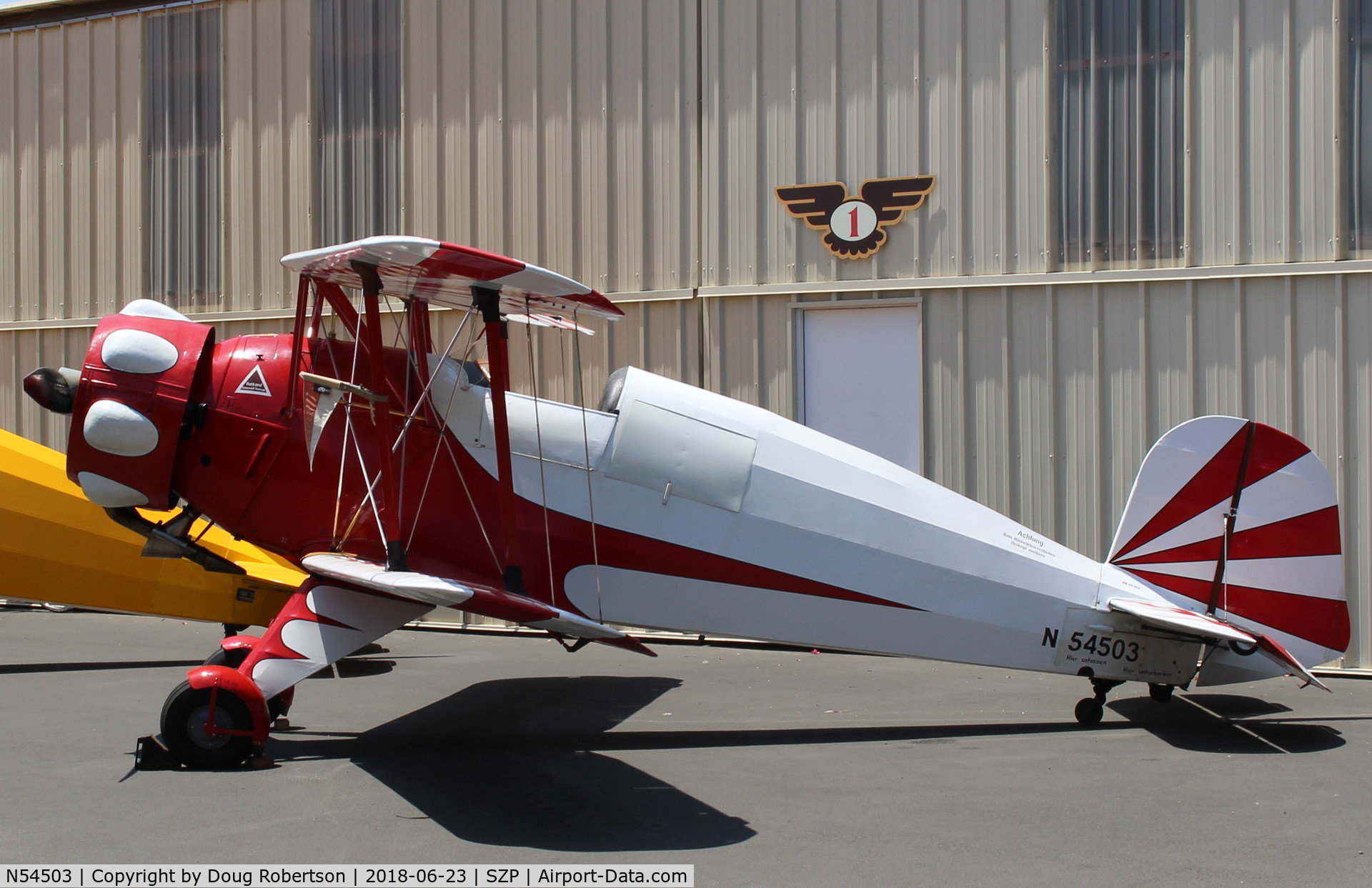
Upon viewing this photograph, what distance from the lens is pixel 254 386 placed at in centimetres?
655

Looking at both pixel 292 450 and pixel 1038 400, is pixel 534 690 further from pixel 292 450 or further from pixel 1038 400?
pixel 1038 400

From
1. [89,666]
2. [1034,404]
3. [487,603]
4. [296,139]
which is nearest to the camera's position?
[487,603]

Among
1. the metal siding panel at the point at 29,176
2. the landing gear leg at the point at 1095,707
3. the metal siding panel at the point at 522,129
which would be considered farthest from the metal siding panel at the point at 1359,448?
the metal siding panel at the point at 29,176

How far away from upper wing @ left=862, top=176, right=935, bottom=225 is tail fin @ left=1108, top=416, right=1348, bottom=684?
398cm

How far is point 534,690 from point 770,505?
9.84 ft

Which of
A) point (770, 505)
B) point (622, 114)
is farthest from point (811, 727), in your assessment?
point (622, 114)

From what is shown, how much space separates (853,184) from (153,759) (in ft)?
24.6

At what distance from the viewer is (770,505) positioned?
6.75m

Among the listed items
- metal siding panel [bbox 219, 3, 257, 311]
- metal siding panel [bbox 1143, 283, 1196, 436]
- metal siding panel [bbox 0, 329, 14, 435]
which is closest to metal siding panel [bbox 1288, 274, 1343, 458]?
metal siding panel [bbox 1143, 283, 1196, 436]

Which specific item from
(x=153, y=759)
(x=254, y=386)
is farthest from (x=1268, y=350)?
(x=153, y=759)

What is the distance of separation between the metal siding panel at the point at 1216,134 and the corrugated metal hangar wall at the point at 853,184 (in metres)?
0.02

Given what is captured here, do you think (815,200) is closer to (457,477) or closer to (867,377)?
(867,377)

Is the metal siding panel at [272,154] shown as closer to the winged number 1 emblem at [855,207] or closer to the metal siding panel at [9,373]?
the metal siding panel at [9,373]

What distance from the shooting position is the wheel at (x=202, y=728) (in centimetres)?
596
